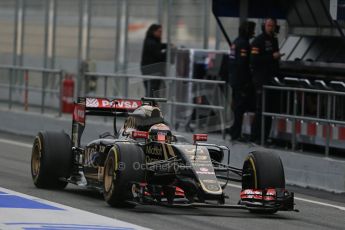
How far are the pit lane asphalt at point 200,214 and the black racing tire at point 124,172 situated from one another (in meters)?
0.15

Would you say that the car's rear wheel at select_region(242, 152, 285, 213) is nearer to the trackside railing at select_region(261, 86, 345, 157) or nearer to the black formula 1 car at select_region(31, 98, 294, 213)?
the black formula 1 car at select_region(31, 98, 294, 213)

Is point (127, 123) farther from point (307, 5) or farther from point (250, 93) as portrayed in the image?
point (307, 5)

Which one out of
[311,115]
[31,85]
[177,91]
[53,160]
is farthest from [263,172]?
[31,85]

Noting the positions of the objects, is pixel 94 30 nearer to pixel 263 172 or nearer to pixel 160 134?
pixel 160 134

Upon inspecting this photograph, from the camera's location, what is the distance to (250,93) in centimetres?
1930

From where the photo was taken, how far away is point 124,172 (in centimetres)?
1231

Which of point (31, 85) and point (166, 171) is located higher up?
point (31, 85)

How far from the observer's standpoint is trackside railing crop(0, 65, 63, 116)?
24844mm

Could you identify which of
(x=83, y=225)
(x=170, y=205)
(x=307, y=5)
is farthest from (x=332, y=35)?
(x=83, y=225)

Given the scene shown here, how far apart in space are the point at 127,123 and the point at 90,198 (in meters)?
1.05

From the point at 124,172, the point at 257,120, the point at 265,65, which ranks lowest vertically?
the point at 124,172

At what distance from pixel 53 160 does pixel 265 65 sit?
5.64 metres

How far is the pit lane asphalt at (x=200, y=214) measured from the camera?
39.0 feet

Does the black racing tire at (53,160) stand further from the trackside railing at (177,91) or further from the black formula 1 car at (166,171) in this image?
the trackside railing at (177,91)
